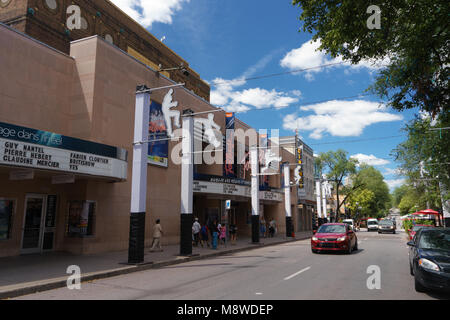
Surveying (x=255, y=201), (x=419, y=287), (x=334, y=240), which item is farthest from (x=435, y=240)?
(x=255, y=201)

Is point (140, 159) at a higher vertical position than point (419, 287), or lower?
higher

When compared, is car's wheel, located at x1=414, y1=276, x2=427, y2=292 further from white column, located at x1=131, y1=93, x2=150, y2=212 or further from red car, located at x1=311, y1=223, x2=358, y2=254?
white column, located at x1=131, y1=93, x2=150, y2=212

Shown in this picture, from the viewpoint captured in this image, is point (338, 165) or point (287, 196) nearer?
point (287, 196)

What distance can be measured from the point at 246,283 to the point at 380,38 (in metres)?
9.93

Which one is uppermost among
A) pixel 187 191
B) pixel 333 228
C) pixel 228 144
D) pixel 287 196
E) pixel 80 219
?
pixel 228 144

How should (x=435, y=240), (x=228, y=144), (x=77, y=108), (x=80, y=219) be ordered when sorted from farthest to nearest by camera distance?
(x=228, y=144) < (x=77, y=108) < (x=80, y=219) < (x=435, y=240)

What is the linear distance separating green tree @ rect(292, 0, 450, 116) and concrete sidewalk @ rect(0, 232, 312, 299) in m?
11.0

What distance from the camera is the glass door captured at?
47.4 ft

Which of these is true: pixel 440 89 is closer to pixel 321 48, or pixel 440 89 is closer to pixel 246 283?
pixel 321 48

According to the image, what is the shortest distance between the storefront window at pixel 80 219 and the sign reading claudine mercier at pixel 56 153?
2.42 meters

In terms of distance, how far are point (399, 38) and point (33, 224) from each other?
676 inches

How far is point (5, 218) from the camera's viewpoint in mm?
13648

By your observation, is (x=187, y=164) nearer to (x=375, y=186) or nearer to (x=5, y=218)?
(x=5, y=218)

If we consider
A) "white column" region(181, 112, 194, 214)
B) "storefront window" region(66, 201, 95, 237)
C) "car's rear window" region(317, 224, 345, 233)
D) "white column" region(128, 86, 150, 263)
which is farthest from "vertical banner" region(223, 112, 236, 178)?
"white column" region(128, 86, 150, 263)
